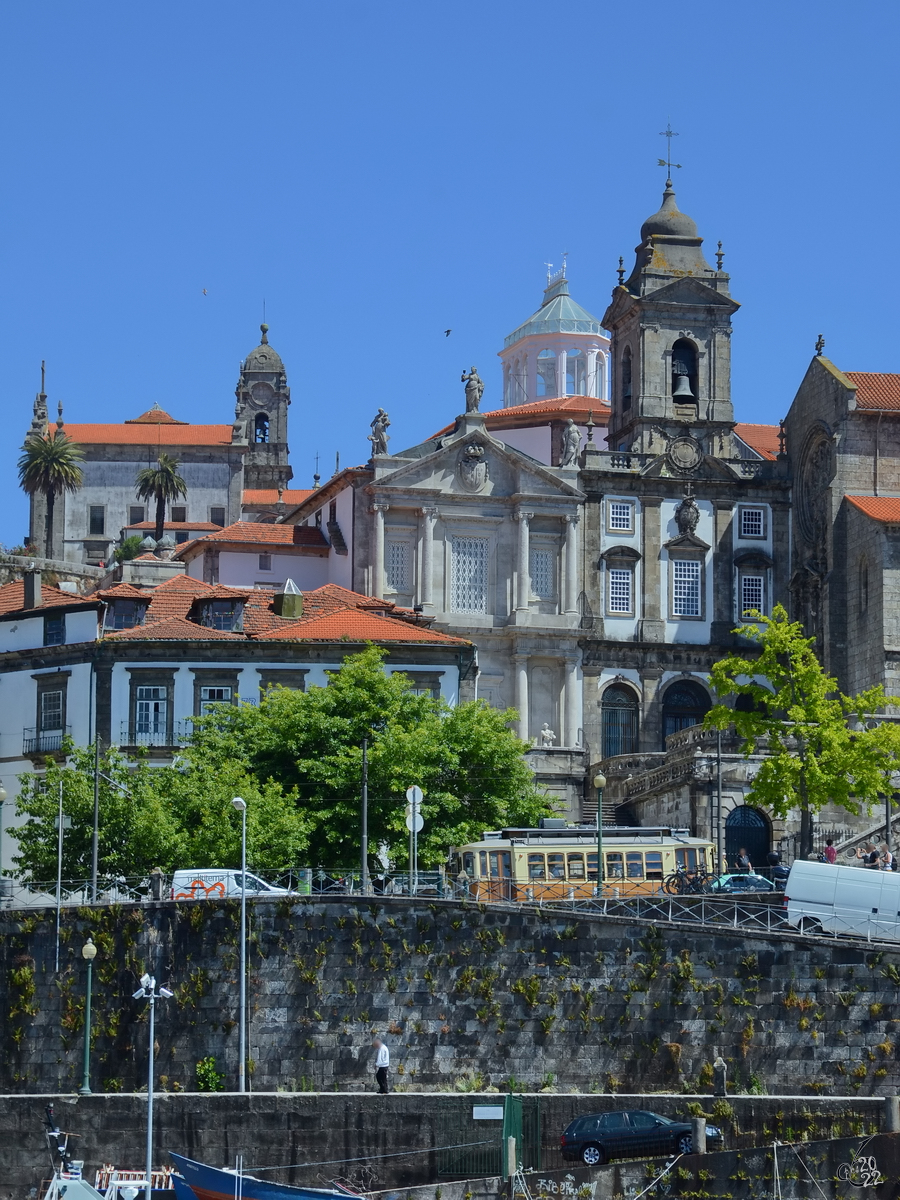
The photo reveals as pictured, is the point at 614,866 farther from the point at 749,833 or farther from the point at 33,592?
the point at 33,592

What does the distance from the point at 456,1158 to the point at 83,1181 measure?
7.65 meters

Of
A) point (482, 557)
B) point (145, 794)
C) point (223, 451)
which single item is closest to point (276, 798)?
point (145, 794)

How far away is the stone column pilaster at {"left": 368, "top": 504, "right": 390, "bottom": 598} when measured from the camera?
301ft

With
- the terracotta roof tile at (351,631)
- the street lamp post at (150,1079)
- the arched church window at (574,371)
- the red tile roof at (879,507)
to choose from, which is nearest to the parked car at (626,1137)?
the street lamp post at (150,1079)

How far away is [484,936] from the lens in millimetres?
59188

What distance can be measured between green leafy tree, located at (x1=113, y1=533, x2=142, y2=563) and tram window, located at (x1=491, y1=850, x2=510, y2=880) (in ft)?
181

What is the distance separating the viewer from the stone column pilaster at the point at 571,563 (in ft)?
306

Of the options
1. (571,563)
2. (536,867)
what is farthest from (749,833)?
(571,563)

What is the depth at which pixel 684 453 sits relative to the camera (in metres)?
96.8

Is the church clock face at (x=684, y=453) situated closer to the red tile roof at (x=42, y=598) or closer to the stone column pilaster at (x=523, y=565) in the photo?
the stone column pilaster at (x=523, y=565)

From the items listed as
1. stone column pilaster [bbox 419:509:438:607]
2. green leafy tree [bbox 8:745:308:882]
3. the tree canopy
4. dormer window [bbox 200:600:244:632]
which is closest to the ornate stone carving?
stone column pilaster [bbox 419:509:438:607]

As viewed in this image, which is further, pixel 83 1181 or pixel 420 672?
pixel 420 672

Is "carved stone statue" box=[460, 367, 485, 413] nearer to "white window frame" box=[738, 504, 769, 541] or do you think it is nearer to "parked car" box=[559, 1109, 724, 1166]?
"white window frame" box=[738, 504, 769, 541]

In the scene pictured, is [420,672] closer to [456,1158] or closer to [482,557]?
[482,557]
